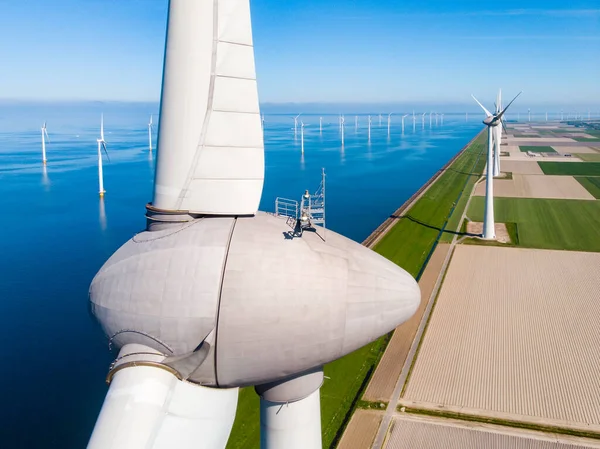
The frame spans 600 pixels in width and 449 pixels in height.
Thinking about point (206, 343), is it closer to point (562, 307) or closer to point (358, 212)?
point (562, 307)

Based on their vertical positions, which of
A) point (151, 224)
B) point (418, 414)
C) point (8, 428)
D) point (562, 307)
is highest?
point (151, 224)

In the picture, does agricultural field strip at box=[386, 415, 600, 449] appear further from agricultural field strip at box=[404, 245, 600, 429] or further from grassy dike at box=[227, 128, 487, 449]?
grassy dike at box=[227, 128, 487, 449]

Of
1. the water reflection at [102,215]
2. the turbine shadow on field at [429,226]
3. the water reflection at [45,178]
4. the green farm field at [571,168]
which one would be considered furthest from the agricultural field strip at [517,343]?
the water reflection at [45,178]

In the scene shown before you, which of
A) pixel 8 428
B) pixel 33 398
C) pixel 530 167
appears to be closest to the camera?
pixel 8 428

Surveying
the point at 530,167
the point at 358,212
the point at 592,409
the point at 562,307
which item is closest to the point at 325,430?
the point at 592,409

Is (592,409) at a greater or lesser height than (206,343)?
lesser

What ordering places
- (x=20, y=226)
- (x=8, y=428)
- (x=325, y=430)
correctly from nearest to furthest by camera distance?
(x=325, y=430) → (x=8, y=428) → (x=20, y=226)

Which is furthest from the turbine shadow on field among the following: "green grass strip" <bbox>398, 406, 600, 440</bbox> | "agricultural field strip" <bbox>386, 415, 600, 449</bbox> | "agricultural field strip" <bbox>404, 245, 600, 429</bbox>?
"agricultural field strip" <bbox>386, 415, 600, 449</bbox>

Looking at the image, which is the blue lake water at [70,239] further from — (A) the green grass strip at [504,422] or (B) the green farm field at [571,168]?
(B) the green farm field at [571,168]
